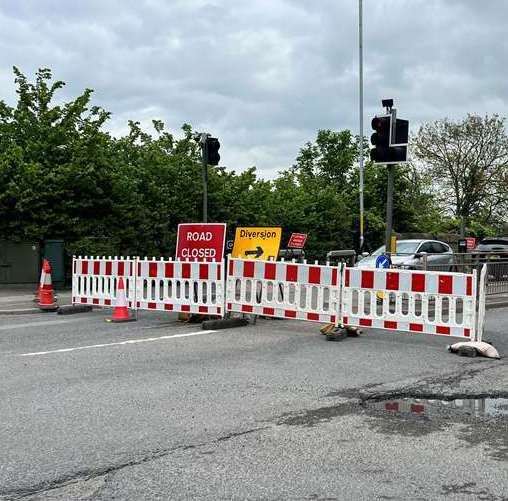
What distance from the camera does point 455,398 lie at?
267 inches

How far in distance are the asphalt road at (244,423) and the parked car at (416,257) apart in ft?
22.5

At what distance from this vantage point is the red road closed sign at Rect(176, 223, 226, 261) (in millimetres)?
12531

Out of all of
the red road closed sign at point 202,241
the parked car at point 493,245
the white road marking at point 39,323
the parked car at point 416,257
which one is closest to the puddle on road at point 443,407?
the red road closed sign at point 202,241

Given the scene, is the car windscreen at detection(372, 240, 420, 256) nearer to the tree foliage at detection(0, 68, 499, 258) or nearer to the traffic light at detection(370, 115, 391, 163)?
the tree foliage at detection(0, 68, 499, 258)

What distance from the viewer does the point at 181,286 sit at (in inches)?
488

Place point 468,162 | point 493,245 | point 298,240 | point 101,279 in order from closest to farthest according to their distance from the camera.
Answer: point 101,279, point 298,240, point 493,245, point 468,162

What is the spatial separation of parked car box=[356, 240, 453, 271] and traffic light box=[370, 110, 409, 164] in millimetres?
3230

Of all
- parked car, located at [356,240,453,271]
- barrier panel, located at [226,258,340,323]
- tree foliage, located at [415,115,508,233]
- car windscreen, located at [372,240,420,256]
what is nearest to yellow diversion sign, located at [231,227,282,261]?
barrier panel, located at [226,258,340,323]

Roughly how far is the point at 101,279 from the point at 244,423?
8677mm

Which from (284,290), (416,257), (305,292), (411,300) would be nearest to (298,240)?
(416,257)

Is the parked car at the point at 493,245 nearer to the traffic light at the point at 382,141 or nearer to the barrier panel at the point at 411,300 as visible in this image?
the traffic light at the point at 382,141

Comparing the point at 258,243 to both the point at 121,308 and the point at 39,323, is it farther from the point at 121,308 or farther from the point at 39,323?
the point at 39,323

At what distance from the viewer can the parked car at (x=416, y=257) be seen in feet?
55.4

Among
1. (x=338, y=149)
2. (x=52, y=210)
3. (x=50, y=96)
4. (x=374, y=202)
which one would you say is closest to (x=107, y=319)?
(x=52, y=210)
